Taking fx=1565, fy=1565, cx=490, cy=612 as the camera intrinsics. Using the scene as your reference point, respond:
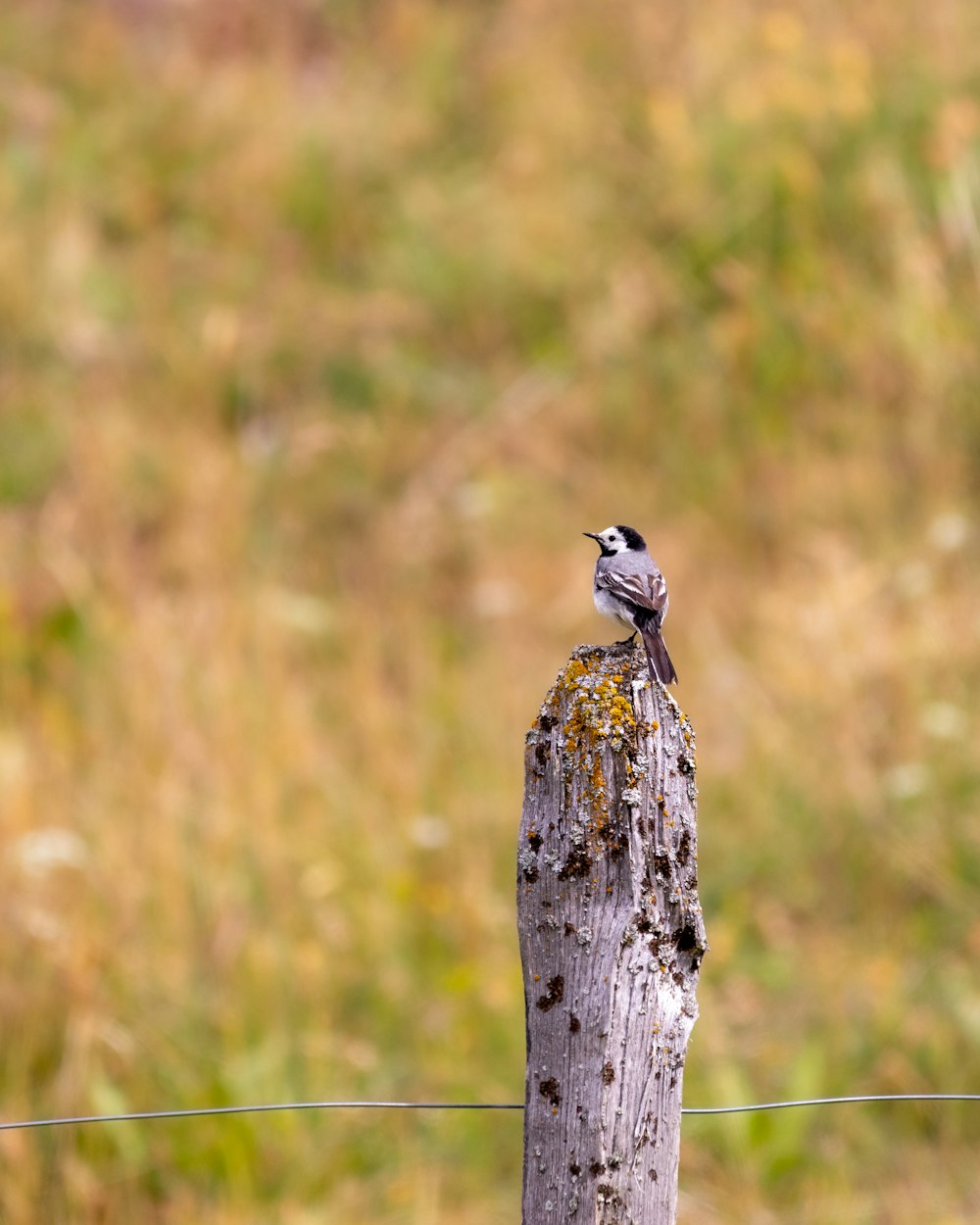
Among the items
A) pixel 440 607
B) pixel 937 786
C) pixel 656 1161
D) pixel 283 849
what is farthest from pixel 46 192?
pixel 656 1161

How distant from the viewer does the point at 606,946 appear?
7.16 ft

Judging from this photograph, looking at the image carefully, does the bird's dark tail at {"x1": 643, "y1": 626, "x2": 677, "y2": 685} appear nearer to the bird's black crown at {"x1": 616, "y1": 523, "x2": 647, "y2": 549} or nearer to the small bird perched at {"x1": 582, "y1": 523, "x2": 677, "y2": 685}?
the small bird perched at {"x1": 582, "y1": 523, "x2": 677, "y2": 685}

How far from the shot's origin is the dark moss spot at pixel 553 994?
2.21m

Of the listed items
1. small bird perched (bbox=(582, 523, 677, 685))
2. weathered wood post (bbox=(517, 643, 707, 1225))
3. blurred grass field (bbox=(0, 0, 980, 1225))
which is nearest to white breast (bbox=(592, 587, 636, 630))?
small bird perched (bbox=(582, 523, 677, 685))

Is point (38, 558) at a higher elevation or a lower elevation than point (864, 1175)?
higher

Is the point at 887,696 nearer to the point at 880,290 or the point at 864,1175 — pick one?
the point at 864,1175

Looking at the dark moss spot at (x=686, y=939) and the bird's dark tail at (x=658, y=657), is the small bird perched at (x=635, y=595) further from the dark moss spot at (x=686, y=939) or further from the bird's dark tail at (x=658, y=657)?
the dark moss spot at (x=686, y=939)

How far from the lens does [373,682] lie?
677 centimetres

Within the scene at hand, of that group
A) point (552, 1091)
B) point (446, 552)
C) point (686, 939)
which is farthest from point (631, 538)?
point (446, 552)

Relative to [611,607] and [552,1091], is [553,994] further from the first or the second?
[611,607]

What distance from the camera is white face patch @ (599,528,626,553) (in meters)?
3.99

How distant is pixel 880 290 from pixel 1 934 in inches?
245

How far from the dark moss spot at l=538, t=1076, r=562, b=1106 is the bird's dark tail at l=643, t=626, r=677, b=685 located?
2.94 feet

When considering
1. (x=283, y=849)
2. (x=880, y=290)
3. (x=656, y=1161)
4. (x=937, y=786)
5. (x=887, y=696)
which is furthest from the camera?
(x=880, y=290)
